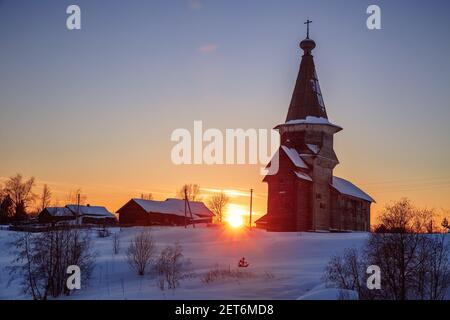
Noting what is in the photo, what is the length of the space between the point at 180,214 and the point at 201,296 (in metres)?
49.7

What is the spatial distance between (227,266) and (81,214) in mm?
51218

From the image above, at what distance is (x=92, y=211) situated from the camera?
80.0 m

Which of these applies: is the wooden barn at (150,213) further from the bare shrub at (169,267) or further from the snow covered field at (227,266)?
the bare shrub at (169,267)

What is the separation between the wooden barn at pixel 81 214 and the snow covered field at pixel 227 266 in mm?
25035

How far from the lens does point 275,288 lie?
2198 cm

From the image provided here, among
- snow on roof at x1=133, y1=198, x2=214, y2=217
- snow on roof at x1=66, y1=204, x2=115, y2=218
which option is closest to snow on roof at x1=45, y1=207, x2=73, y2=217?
snow on roof at x1=66, y1=204, x2=115, y2=218

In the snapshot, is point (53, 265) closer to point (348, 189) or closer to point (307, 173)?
point (307, 173)

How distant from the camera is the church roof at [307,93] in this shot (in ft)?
168

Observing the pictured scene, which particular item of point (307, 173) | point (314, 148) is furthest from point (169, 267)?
point (314, 148)

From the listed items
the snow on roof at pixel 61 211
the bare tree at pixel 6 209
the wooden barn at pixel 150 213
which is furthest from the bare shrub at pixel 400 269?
the bare tree at pixel 6 209

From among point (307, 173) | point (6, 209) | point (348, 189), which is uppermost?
point (307, 173)

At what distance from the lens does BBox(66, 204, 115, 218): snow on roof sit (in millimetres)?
78312

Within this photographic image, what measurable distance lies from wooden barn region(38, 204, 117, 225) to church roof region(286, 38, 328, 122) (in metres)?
35.9

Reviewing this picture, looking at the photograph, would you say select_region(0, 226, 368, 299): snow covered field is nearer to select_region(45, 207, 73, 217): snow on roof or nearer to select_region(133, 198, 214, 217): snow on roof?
select_region(133, 198, 214, 217): snow on roof
